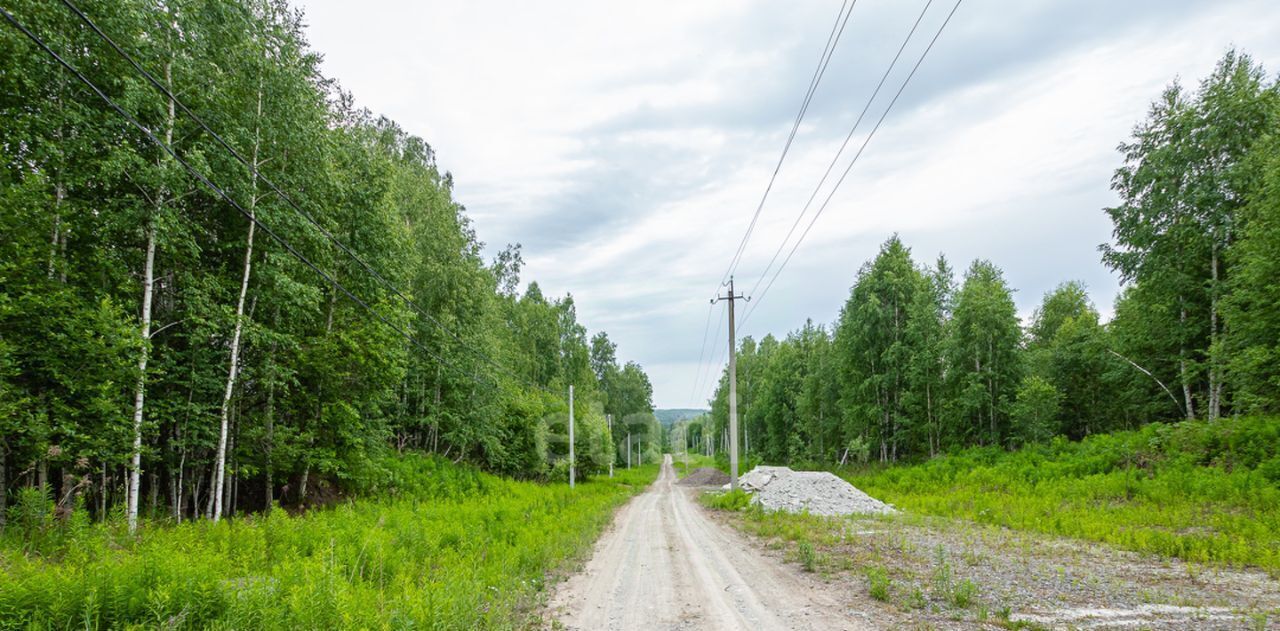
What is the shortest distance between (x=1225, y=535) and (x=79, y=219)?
24352mm

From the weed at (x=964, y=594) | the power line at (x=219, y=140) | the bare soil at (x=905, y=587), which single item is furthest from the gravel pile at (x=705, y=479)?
the weed at (x=964, y=594)

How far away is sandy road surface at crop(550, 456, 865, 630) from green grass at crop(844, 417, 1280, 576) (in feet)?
25.3

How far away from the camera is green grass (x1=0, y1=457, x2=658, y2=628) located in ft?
15.6

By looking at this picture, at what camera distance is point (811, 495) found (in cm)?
2095

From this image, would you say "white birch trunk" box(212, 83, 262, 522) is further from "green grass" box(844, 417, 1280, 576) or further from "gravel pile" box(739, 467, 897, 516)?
"green grass" box(844, 417, 1280, 576)

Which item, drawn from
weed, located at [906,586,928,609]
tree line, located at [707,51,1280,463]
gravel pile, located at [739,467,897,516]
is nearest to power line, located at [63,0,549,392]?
weed, located at [906,586,928,609]

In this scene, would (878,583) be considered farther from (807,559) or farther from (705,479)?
(705,479)

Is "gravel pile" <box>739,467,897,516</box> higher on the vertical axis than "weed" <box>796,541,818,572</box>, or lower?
A: lower

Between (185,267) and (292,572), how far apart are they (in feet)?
35.5

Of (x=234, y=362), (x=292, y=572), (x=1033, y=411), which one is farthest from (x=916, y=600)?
(x=1033, y=411)

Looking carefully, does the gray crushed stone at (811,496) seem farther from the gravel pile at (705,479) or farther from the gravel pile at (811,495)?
the gravel pile at (705,479)

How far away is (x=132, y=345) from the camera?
957 cm

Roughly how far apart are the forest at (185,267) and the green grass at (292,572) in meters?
2.12

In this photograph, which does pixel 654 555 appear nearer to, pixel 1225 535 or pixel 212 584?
pixel 212 584
